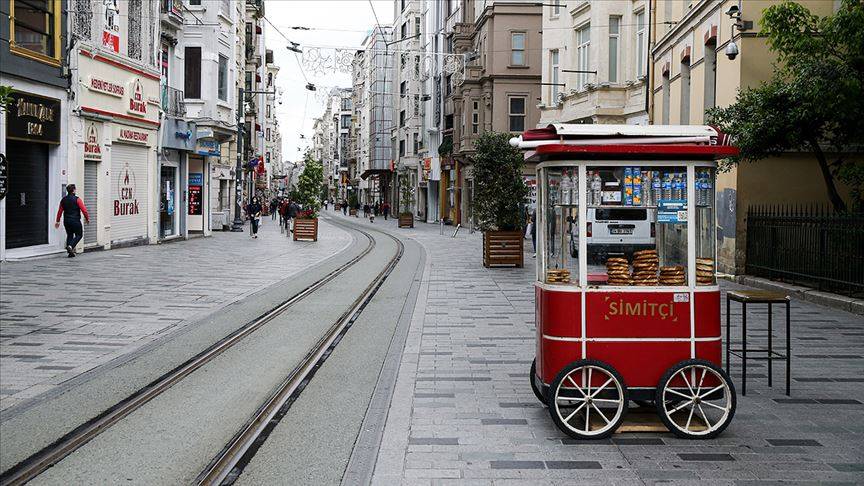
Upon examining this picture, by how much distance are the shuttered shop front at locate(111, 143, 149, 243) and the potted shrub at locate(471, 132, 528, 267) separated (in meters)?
12.4

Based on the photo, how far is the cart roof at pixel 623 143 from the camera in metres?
6.69

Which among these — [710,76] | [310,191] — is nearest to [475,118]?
[310,191]

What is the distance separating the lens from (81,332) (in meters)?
11.4

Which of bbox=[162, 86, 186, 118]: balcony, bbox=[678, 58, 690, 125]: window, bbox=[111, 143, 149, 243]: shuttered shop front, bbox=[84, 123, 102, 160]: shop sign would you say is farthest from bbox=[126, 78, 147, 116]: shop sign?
bbox=[678, 58, 690, 125]: window

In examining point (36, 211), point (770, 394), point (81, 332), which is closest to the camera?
point (770, 394)

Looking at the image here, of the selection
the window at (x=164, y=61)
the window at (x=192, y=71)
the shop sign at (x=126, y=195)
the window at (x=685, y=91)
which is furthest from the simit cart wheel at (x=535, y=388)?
the window at (x=192, y=71)

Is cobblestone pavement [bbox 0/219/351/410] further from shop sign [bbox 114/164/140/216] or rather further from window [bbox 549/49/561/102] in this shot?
window [bbox 549/49/561/102]

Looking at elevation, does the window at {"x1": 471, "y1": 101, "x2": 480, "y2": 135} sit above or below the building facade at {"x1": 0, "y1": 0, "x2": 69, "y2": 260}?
above

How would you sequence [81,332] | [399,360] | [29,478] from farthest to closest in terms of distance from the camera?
[81,332], [399,360], [29,478]

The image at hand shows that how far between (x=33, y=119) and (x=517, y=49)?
3404 cm

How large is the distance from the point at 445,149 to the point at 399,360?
5285 cm

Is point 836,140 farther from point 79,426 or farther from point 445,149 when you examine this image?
point 445,149

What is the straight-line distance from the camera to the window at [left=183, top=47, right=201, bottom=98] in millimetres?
37312

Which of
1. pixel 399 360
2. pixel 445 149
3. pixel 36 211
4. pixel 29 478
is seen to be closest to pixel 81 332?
pixel 399 360
